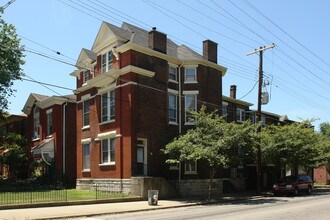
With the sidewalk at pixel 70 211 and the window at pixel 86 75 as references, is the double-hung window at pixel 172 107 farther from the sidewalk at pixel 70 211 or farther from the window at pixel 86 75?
the sidewalk at pixel 70 211

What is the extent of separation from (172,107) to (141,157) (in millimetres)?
4984

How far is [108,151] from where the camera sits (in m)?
30.9

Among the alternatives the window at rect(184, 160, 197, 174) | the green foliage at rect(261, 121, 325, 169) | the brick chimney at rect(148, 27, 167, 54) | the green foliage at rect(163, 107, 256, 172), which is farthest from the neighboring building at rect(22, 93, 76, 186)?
the green foliage at rect(261, 121, 325, 169)

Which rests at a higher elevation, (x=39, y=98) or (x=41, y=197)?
(x=39, y=98)

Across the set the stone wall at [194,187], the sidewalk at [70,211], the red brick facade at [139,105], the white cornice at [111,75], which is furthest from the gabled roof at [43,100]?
the sidewalk at [70,211]

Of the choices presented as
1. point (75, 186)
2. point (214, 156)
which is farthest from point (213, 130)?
point (75, 186)

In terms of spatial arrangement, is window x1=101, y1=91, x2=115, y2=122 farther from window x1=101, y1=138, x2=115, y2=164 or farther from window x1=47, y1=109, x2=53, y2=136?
window x1=47, y1=109, x2=53, y2=136

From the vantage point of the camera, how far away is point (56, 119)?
3762 centimetres

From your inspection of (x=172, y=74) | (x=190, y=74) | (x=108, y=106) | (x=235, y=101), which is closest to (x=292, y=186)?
(x=190, y=74)

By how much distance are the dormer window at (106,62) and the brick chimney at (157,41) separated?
3.26 meters

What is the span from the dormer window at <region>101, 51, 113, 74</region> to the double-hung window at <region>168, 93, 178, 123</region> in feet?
17.1

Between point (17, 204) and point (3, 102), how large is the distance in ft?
67.9

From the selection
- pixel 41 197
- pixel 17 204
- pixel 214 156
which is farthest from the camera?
pixel 214 156

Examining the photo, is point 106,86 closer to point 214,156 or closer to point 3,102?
point 214,156
